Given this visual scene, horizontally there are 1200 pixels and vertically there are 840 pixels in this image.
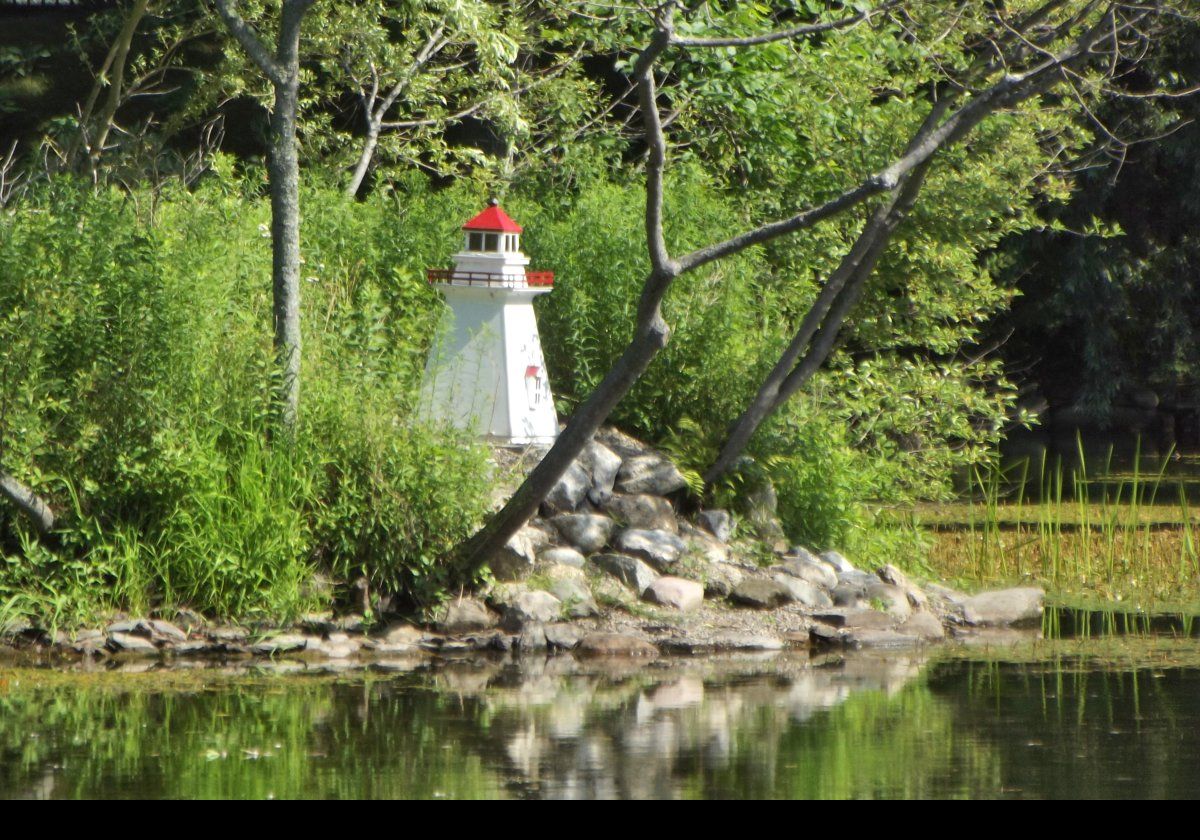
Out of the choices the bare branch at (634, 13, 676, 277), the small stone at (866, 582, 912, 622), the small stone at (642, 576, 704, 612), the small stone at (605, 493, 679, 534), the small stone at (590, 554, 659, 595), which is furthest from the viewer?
the small stone at (605, 493, 679, 534)

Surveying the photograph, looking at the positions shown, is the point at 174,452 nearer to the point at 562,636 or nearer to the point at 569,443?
the point at 569,443

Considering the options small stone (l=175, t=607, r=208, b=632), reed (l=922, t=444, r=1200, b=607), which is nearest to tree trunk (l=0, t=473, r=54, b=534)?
small stone (l=175, t=607, r=208, b=632)

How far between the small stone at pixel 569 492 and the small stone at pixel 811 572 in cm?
150

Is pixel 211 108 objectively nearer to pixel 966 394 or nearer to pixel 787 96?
pixel 787 96

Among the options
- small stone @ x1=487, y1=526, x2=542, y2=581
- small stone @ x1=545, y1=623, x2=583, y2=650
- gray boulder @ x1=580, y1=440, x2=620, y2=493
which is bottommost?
small stone @ x1=545, y1=623, x2=583, y2=650

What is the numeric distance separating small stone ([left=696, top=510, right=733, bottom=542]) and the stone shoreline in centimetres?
1

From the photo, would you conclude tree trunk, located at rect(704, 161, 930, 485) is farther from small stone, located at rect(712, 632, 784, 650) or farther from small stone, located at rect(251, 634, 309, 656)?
small stone, located at rect(251, 634, 309, 656)

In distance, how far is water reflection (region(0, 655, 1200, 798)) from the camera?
23.0ft

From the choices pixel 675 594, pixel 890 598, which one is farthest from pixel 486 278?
pixel 890 598

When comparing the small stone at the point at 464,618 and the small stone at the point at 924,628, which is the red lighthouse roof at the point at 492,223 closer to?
the small stone at the point at 464,618

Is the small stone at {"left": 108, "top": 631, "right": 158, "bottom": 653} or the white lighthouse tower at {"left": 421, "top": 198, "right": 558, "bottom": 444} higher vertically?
the white lighthouse tower at {"left": 421, "top": 198, "right": 558, "bottom": 444}

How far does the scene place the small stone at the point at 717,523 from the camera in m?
11.9

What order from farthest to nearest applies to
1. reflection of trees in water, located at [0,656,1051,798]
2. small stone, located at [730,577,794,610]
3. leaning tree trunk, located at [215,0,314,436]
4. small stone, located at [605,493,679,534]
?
small stone, located at [605,493,679,534] → small stone, located at [730,577,794,610] → leaning tree trunk, located at [215,0,314,436] → reflection of trees in water, located at [0,656,1051,798]

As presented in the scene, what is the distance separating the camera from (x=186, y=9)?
20.0m
